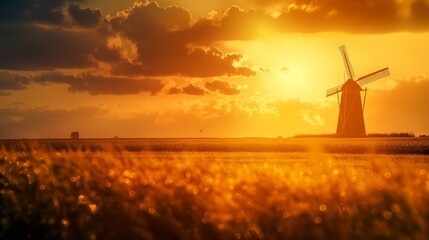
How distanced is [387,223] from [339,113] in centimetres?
7811

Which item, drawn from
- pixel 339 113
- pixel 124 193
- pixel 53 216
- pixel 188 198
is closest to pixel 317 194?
pixel 188 198

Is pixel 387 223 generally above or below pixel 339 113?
below

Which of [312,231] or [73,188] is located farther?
[73,188]

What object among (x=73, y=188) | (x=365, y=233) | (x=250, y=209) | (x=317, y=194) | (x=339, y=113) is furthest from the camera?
(x=339, y=113)

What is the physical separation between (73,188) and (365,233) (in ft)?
23.8

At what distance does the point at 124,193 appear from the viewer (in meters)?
14.4

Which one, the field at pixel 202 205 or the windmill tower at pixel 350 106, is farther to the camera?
the windmill tower at pixel 350 106

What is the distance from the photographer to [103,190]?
48.8ft

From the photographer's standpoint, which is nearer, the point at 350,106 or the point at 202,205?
the point at 202,205

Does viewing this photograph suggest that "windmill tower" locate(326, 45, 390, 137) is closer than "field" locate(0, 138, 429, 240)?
No

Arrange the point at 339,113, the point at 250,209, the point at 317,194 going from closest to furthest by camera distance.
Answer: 1. the point at 250,209
2. the point at 317,194
3. the point at 339,113

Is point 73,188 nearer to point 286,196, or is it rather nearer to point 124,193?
point 124,193

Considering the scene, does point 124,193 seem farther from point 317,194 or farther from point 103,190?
point 317,194

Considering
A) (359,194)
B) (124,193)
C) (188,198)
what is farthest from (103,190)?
(359,194)
